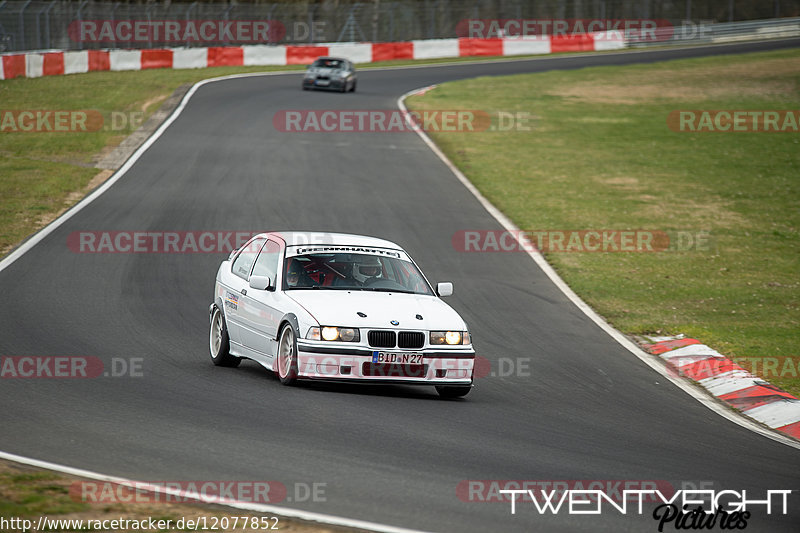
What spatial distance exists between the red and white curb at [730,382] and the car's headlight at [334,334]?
418 centimetres

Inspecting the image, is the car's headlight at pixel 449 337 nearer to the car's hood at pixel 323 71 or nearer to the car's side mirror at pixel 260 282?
the car's side mirror at pixel 260 282

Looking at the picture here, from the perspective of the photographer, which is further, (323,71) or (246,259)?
(323,71)

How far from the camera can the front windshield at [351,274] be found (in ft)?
36.4

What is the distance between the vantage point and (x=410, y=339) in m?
10.1

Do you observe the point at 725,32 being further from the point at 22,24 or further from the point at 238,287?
the point at 238,287

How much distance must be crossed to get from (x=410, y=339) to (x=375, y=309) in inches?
19.3

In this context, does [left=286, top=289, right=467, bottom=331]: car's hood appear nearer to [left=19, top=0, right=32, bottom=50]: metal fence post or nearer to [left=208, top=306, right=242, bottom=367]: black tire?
[left=208, top=306, right=242, bottom=367]: black tire

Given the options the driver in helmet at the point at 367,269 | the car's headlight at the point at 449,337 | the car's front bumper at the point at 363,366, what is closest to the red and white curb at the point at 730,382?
the car's headlight at the point at 449,337

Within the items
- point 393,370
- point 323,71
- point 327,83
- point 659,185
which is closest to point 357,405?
point 393,370

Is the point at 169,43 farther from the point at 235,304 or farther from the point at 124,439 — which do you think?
the point at 124,439

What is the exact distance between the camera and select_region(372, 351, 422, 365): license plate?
32.6 ft

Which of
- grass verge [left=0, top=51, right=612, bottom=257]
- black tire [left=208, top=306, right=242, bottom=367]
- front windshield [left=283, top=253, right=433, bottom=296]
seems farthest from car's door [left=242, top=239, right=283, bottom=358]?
grass verge [left=0, top=51, right=612, bottom=257]

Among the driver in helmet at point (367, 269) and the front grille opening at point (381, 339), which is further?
the driver in helmet at point (367, 269)

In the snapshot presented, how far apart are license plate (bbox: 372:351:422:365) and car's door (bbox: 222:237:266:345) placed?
2.09 m
